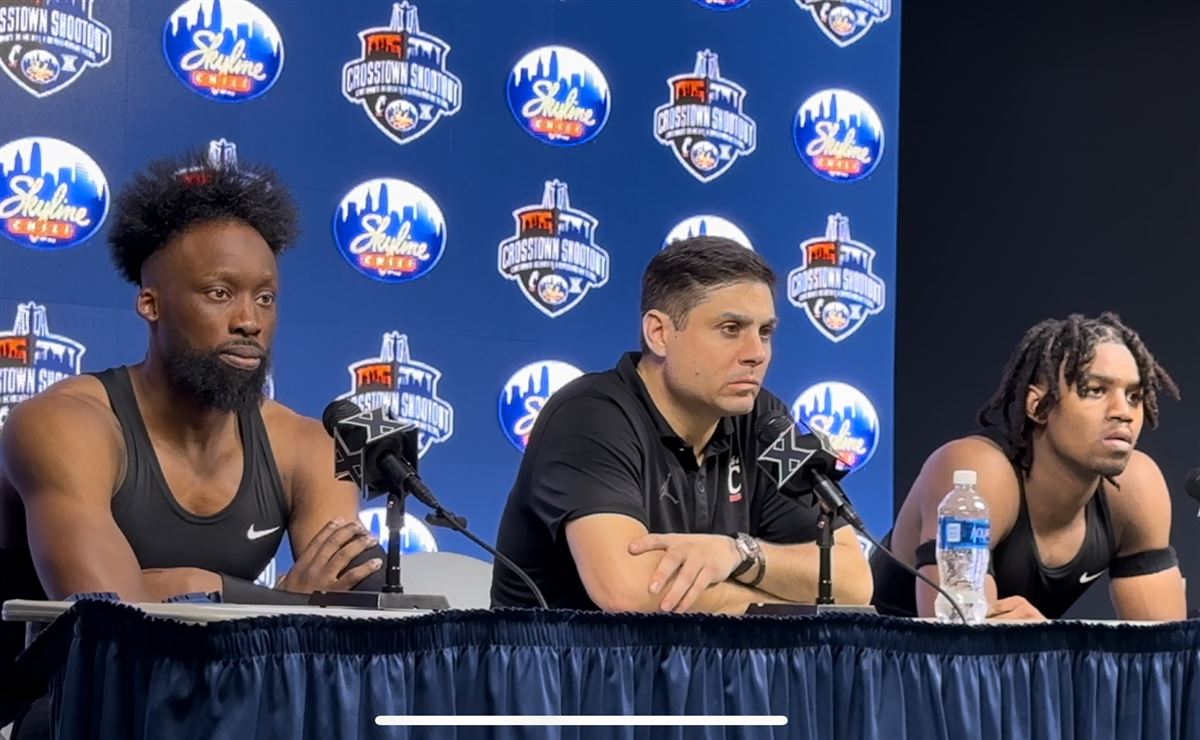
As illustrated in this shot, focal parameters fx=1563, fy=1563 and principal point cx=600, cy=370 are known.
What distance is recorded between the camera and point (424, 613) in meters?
1.92

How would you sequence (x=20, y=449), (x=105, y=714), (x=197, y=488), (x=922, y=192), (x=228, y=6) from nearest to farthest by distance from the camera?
(x=105, y=714)
(x=20, y=449)
(x=197, y=488)
(x=228, y=6)
(x=922, y=192)

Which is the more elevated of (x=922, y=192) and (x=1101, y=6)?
(x=1101, y=6)

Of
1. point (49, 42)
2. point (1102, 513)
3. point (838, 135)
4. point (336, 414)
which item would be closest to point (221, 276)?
point (336, 414)

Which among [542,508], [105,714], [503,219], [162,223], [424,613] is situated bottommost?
[105,714]

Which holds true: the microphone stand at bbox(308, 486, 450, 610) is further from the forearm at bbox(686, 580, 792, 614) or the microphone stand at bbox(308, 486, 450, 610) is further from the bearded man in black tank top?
the forearm at bbox(686, 580, 792, 614)

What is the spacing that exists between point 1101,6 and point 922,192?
1.01 m

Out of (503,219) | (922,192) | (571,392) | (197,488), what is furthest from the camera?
(922,192)

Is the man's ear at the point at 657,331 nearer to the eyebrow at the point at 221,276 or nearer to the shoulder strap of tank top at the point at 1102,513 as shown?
the eyebrow at the point at 221,276

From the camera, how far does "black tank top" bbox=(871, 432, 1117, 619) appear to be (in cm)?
345

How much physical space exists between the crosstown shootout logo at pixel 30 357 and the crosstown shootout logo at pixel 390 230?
79cm

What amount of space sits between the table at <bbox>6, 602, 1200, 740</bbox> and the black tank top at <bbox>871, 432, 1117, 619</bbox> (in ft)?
3.75

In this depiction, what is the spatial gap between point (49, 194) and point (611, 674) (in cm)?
248

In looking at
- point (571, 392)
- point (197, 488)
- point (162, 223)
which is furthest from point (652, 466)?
point (162, 223)

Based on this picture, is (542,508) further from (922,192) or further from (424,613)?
(922,192)
